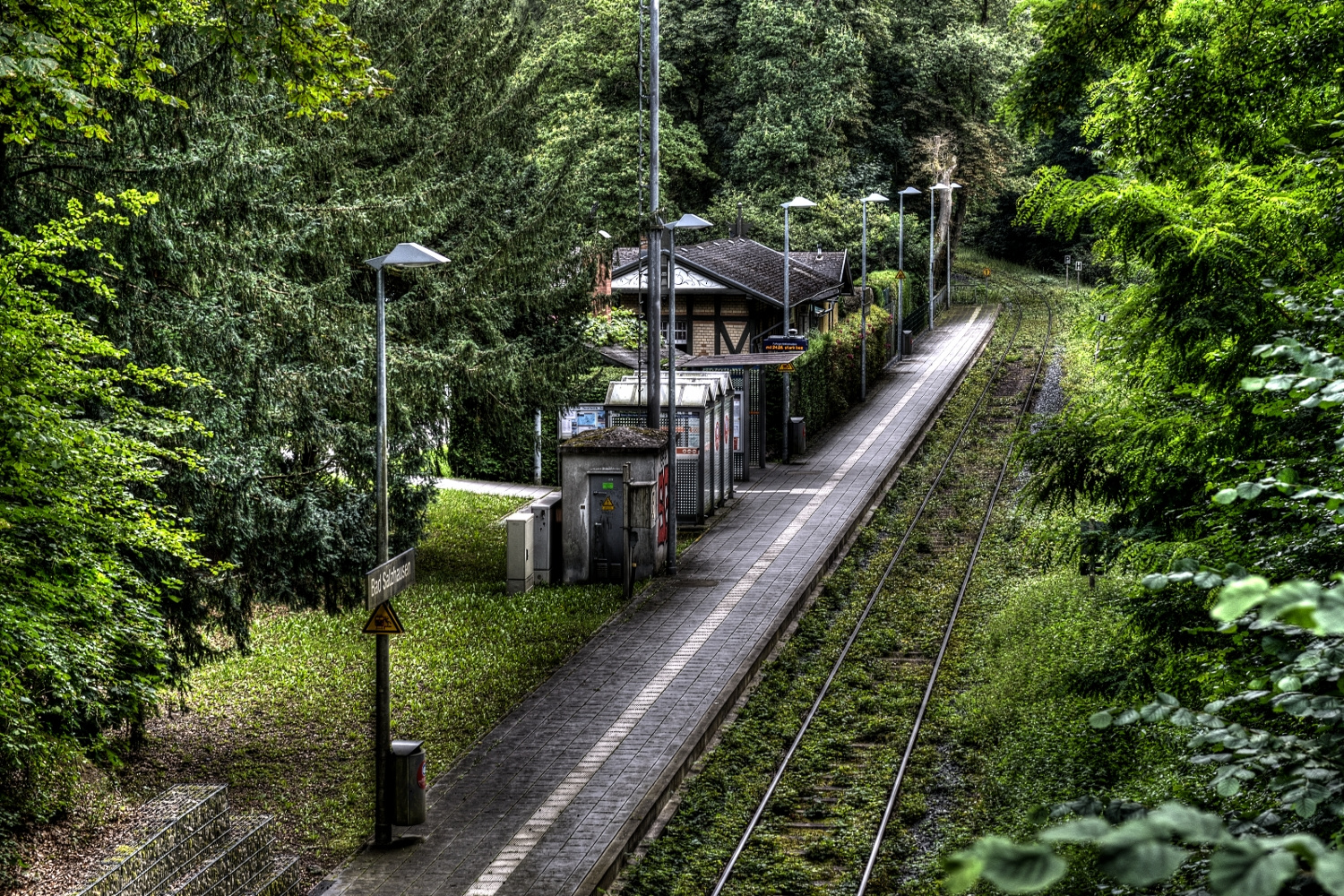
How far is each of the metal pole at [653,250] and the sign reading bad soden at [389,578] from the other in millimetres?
11216

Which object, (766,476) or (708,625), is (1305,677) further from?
(766,476)

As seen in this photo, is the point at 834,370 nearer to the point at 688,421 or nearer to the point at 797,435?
the point at 797,435

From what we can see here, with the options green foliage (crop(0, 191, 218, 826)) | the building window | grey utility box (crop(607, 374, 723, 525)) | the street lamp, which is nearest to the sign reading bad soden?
green foliage (crop(0, 191, 218, 826))

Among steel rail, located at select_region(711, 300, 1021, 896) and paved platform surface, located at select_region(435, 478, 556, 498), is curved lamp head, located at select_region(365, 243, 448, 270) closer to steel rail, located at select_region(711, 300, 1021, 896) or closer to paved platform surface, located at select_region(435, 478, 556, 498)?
steel rail, located at select_region(711, 300, 1021, 896)

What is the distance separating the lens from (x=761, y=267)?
4666cm

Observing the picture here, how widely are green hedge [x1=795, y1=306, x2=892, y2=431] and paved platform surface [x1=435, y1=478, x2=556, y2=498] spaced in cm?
781

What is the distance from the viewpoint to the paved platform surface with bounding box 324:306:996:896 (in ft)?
40.9

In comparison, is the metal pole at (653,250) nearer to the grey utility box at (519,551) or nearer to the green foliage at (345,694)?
the grey utility box at (519,551)

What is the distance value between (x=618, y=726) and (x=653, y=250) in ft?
33.4

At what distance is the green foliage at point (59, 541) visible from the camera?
30.3 ft

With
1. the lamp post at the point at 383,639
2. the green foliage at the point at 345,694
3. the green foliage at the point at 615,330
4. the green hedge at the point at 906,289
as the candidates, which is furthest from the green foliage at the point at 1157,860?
the green hedge at the point at 906,289

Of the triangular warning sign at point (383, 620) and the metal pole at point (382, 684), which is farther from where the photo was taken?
the metal pole at point (382, 684)

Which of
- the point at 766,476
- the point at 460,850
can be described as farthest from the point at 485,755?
the point at 766,476

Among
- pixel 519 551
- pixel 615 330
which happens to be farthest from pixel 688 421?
pixel 615 330
